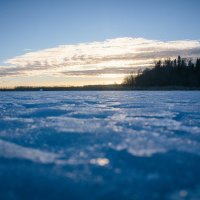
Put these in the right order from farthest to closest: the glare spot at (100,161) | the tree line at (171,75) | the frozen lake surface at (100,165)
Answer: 1. the tree line at (171,75)
2. the glare spot at (100,161)
3. the frozen lake surface at (100,165)

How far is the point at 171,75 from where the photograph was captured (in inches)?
2985

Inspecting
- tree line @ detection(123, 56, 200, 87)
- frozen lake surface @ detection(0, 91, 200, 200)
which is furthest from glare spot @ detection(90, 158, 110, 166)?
tree line @ detection(123, 56, 200, 87)

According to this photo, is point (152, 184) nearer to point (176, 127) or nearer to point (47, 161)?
point (47, 161)

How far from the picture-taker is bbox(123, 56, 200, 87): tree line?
70.5 meters

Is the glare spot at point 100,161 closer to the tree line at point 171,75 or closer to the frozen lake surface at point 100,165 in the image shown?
the frozen lake surface at point 100,165

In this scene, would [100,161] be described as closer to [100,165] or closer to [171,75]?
[100,165]

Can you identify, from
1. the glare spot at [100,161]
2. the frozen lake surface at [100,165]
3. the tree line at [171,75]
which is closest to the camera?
the frozen lake surface at [100,165]

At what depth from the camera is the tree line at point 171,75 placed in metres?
70.5

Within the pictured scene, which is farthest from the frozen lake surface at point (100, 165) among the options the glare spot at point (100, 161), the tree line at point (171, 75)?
the tree line at point (171, 75)

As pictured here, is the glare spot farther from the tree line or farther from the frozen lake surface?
the tree line

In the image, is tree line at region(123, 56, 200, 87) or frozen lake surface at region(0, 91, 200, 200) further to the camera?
tree line at region(123, 56, 200, 87)

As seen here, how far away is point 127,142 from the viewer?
3.99m

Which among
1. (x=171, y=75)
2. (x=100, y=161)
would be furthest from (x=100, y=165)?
(x=171, y=75)

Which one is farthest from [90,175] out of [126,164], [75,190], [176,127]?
[176,127]
